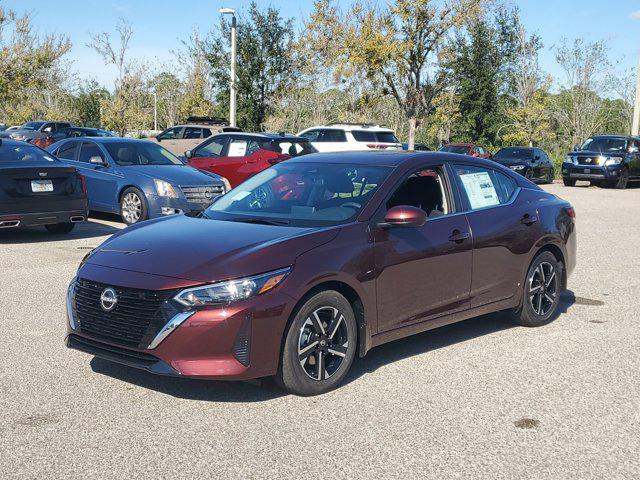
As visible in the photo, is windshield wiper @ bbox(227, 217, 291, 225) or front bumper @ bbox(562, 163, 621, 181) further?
front bumper @ bbox(562, 163, 621, 181)

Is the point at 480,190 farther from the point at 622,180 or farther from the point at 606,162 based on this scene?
the point at 622,180

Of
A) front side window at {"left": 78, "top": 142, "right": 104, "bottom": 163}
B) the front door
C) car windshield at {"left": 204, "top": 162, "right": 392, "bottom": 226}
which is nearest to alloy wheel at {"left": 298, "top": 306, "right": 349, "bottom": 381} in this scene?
the front door

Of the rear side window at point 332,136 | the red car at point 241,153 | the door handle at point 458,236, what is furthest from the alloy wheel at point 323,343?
the rear side window at point 332,136

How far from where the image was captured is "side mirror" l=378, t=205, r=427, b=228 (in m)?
5.56

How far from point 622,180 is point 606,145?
1569 millimetres

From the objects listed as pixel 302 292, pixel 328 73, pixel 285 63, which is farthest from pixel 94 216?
pixel 328 73

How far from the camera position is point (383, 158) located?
20.6 ft

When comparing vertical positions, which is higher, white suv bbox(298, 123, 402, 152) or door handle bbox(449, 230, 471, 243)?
white suv bbox(298, 123, 402, 152)

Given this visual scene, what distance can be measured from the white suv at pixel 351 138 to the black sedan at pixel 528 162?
623 centimetres

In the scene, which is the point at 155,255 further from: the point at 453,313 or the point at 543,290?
the point at 543,290

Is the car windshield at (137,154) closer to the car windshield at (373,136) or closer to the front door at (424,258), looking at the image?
the front door at (424,258)

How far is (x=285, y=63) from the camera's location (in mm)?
34688

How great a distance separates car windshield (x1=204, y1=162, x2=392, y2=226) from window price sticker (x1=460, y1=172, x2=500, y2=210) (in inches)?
35.2

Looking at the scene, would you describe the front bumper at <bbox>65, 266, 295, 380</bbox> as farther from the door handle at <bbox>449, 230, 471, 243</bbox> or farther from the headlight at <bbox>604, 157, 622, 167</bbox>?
the headlight at <bbox>604, 157, 622, 167</bbox>
